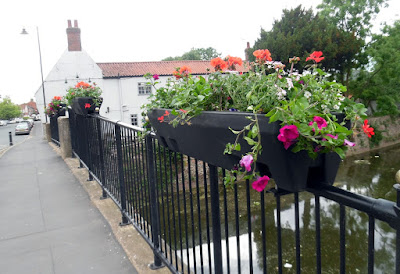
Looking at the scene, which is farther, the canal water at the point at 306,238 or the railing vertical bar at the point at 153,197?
the canal water at the point at 306,238

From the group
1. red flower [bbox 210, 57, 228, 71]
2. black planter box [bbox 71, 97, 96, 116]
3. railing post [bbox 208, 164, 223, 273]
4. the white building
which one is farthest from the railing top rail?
the white building

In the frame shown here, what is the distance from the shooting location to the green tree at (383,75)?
910 inches

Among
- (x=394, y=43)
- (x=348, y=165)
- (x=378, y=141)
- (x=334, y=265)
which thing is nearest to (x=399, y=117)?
(x=378, y=141)

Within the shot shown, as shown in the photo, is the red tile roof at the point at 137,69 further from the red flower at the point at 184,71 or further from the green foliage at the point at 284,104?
the green foliage at the point at 284,104

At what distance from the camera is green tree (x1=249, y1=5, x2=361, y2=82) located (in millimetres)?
21906

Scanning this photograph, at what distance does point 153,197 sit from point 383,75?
84.6 ft

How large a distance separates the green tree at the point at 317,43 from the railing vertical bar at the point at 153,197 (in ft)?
65.0

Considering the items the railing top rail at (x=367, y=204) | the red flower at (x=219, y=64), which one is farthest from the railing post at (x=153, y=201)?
the railing top rail at (x=367, y=204)

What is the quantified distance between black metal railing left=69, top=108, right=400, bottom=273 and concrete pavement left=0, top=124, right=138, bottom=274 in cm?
37

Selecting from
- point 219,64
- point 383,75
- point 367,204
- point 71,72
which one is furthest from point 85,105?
point 71,72

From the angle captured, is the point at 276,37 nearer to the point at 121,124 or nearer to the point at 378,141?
the point at 378,141

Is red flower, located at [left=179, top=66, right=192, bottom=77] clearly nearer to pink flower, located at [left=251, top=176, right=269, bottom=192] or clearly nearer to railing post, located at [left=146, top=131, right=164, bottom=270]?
railing post, located at [left=146, top=131, right=164, bottom=270]

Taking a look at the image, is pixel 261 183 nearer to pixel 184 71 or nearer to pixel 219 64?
pixel 219 64

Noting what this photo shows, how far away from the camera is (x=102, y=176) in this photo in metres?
4.67
